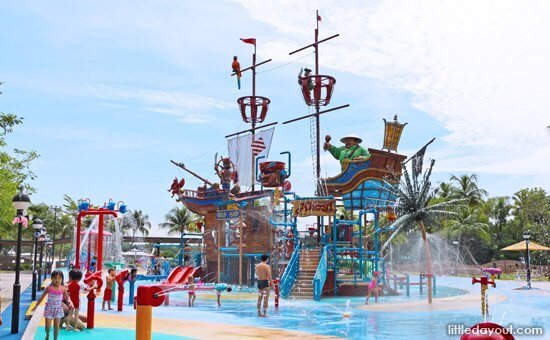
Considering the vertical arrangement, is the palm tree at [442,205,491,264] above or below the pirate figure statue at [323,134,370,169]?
below

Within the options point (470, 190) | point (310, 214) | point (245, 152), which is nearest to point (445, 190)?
point (470, 190)

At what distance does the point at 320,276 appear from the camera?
2058cm

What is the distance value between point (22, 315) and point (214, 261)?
16.3m

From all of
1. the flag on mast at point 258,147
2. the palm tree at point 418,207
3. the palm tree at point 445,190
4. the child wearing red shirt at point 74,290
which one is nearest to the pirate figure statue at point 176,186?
the flag on mast at point 258,147

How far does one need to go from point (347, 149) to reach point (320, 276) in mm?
8916

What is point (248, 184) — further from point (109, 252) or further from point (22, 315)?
point (22, 315)

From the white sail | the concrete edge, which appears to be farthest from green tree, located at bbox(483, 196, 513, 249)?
the concrete edge

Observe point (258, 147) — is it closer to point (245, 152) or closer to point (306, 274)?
point (245, 152)

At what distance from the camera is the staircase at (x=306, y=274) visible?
810 inches

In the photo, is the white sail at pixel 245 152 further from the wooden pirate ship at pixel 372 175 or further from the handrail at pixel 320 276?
the handrail at pixel 320 276

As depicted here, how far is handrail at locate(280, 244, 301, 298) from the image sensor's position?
67.2 ft

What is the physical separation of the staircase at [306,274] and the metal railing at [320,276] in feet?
1.74

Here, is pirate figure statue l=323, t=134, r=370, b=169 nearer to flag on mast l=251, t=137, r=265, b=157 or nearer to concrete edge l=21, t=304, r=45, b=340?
flag on mast l=251, t=137, r=265, b=157

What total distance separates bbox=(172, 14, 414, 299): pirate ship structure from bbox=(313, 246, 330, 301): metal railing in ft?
0.12
